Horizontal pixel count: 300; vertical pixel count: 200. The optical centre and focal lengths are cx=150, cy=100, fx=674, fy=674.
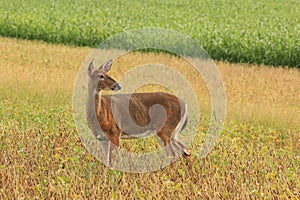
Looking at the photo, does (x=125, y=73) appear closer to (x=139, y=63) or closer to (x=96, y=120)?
(x=139, y=63)

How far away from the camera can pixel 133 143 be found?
9070 mm

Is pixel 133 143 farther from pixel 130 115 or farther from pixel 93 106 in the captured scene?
pixel 93 106

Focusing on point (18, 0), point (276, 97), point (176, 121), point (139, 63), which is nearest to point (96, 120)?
point (176, 121)

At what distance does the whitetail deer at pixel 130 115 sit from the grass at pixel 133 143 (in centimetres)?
36

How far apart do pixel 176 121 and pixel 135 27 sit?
17.8 m

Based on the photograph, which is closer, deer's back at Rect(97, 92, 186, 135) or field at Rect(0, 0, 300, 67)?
deer's back at Rect(97, 92, 186, 135)

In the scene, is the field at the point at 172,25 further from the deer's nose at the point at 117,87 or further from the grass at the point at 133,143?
the deer's nose at the point at 117,87

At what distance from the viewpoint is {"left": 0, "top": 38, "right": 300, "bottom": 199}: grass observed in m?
6.92

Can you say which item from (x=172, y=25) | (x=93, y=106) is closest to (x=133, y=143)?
(x=93, y=106)

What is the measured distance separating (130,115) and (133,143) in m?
1.32

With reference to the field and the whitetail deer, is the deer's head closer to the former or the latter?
the whitetail deer

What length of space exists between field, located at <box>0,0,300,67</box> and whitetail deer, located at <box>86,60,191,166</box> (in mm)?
13197

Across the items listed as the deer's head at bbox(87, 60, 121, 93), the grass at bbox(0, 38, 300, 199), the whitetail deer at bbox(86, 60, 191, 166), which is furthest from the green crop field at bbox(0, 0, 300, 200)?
the deer's head at bbox(87, 60, 121, 93)

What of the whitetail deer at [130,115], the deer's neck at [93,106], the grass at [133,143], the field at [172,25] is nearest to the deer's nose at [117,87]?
the whitetail deer at [130,115]
